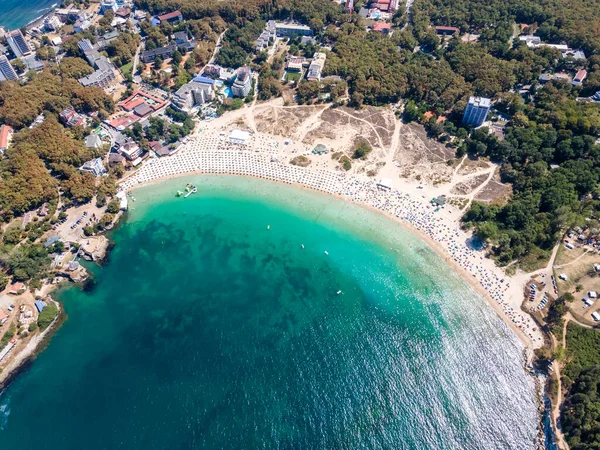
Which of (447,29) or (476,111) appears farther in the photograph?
(447,29)

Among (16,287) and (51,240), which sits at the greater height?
(51,240)

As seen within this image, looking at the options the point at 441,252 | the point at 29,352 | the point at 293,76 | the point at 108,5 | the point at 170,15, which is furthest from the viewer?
the point at 108,5

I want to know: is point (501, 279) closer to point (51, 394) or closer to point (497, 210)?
point (497, 210)

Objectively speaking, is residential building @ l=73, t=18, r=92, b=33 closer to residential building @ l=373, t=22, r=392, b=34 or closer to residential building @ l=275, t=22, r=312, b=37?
residential building @ l=275, t=22, r=312, b=37

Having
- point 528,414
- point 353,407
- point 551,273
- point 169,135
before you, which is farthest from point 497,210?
point 169,135

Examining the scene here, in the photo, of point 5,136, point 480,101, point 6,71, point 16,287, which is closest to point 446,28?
point 480,101

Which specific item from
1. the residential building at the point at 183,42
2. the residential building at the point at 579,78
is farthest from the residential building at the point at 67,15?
the residential building at the point at 579,78

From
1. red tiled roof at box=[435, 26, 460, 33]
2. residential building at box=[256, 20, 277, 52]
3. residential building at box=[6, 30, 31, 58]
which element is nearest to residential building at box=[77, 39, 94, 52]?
residential building at box=[6, 30, 31, 58]

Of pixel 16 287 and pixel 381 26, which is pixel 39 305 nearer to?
pixel 16 287
